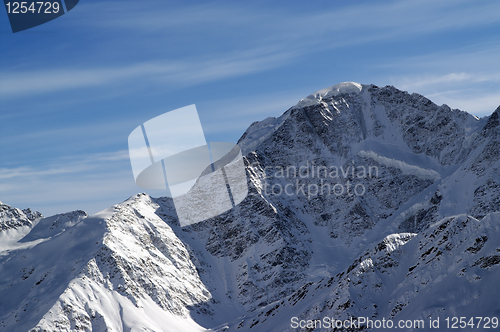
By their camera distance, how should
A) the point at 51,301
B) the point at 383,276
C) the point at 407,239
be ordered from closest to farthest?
the point at 383,276 → the point at 407,239 → the point at 51,301

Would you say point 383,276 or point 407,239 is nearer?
point 383,276

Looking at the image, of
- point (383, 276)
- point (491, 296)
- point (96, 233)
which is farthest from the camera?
point (96, 233)

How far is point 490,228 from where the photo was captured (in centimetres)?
8588

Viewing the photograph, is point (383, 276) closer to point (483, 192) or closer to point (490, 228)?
point (490, 228)

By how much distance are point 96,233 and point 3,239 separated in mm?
44648

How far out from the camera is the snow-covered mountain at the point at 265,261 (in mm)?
88688

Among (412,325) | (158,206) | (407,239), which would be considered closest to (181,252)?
(158,206)

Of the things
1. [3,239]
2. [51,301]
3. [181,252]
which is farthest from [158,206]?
[51,301]

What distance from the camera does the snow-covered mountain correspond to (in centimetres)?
8869

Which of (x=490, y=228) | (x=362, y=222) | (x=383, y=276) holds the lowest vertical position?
(x=362, y=222)

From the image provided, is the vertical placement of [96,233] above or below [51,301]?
above

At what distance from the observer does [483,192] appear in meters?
164

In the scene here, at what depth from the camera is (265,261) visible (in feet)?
574

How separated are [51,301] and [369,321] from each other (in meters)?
81.7
